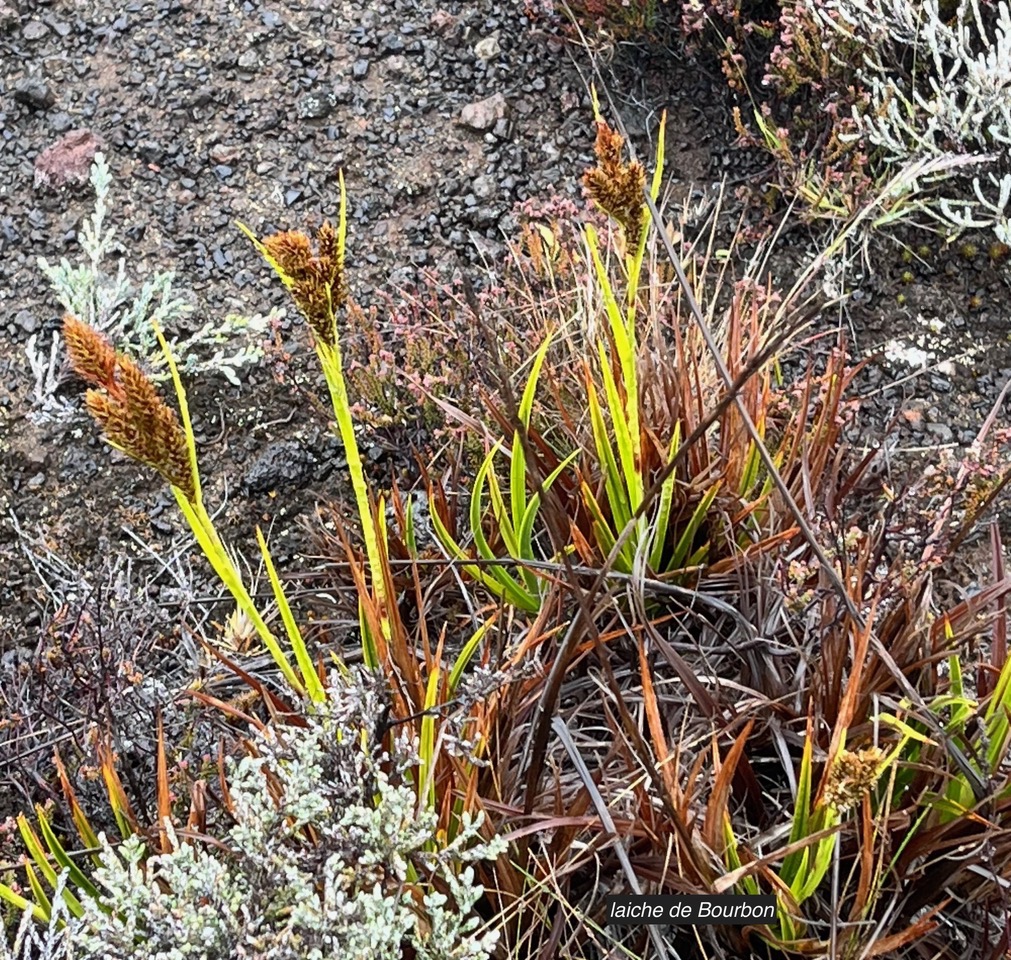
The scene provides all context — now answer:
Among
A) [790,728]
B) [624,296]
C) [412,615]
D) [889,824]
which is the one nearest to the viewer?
[889,824]

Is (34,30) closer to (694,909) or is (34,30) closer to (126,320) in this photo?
(126,320)

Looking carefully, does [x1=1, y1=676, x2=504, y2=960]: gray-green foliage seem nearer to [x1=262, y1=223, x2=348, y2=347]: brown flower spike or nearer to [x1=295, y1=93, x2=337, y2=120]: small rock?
[x1=262, y1=223, x2=348, y2=347]: brown flower spike

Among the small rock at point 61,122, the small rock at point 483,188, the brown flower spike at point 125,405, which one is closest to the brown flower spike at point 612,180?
the brown flower spike at point 125,405

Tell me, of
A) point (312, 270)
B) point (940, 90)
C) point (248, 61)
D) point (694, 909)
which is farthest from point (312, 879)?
point (248, 61)

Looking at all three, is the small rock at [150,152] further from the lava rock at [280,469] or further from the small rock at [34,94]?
the lava rock at [280,469]

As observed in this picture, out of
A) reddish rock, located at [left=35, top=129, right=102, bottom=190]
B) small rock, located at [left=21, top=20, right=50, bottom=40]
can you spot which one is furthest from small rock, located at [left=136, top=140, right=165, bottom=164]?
small rock, located at [left=21, top=20, right=50, bottom=40]

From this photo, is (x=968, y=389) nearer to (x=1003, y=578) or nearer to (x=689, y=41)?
(x=1003, y=578)

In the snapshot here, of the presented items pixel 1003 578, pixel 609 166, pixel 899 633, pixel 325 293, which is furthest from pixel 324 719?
pixel 1003 578
